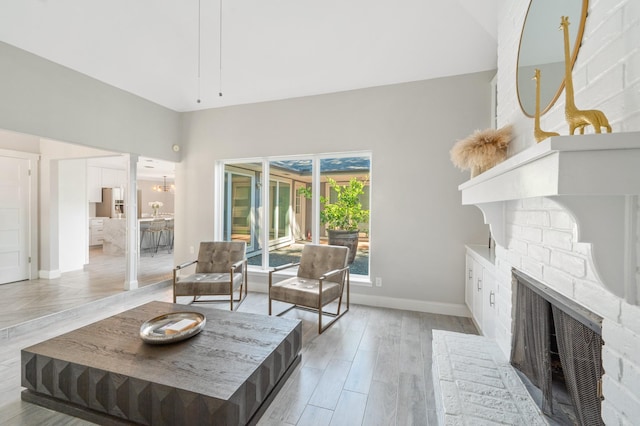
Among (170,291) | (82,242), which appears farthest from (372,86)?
(82,242)

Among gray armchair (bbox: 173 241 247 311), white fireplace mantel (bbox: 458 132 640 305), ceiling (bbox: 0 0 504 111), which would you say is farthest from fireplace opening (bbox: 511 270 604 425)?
Answer: gray armchair (bbox: 173 241 247 311)

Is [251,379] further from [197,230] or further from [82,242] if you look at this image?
[82,242]

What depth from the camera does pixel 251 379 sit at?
1.58m

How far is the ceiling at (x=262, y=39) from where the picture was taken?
281 cm

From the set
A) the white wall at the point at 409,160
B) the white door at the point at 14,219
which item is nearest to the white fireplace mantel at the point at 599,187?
the white wall at the point at 409,160

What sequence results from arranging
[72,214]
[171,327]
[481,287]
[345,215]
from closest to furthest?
[171,327] → [481,287] → [345,215] → [72,214]

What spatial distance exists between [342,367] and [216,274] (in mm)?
2187

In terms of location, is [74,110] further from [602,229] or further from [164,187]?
[164,187]

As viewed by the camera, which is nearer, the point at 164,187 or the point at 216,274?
the point at 216,274

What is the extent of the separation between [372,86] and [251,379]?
3.62 m

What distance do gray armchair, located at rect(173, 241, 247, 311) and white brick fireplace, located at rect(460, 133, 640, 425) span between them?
310 cm

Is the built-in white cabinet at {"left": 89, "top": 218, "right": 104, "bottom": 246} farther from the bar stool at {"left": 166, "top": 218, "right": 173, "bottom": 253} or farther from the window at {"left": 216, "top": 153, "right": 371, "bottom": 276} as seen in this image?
the window at {"left": 216, "top": 153, "right": 371, "bottom": 276}

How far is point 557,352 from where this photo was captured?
1.33m

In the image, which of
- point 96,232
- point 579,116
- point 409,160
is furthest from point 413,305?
point 96,232
